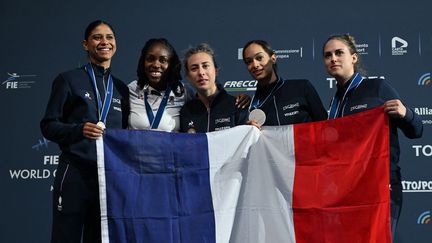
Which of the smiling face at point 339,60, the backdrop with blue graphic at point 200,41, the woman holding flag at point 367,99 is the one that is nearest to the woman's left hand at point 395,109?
the woman holding flag at point 367,99

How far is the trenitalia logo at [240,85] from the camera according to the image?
13.5 ft

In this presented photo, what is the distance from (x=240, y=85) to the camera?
163 inches

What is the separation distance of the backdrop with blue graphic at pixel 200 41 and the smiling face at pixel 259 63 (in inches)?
61.4

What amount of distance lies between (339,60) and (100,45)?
1.17 metres

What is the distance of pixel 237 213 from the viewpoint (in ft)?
7.55

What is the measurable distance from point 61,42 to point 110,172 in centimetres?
251

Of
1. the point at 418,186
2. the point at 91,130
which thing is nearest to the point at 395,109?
the point at 91,130

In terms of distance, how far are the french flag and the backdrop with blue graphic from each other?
1.82m

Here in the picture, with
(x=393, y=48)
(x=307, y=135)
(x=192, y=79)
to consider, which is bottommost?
(x=307, y=135)

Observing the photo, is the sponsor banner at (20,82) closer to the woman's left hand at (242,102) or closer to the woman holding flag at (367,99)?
the woman's left hand at (242,102)

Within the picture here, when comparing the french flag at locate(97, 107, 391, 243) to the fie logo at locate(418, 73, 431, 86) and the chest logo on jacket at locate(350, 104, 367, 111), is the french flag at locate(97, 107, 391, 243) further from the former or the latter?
the fie logo at locate(418, 73, 431, 86)

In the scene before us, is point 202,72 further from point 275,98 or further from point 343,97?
point 343,97

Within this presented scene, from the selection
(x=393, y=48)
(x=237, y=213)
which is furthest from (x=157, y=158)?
(x=393, y=48)

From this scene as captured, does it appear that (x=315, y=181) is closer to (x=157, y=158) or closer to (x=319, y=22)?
(x=157, y=158)
